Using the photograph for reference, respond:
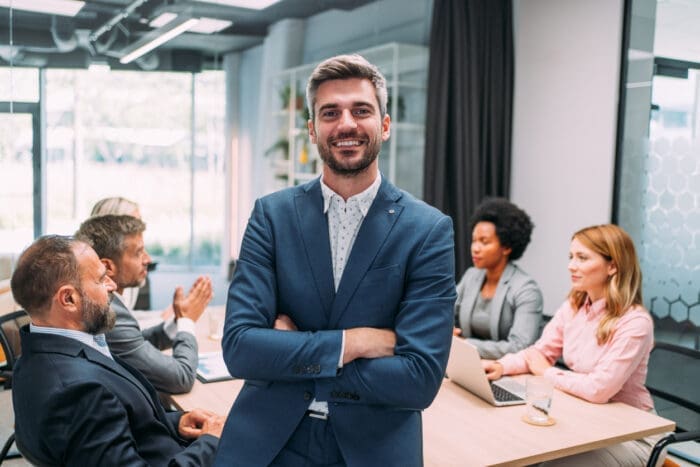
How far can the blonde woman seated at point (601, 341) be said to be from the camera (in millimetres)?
2203

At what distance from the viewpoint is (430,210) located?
1534 mm

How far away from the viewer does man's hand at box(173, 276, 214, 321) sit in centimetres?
251

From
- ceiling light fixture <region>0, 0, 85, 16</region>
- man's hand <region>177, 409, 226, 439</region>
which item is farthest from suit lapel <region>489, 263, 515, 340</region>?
ceiling light fixture <region>0, 0, 85, 16</region>

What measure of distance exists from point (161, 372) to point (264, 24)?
2952 mm

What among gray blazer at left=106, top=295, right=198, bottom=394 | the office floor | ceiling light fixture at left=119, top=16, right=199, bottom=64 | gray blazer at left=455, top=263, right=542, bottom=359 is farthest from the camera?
ceiling light fixture at left=119, top=16, right=199, bottom=64

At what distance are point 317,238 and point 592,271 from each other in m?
1.44

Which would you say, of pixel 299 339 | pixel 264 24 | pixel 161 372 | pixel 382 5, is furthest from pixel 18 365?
pixel 382 5

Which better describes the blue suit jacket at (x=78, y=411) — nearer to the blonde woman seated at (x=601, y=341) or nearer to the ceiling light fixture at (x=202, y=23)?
the blonde woman seated at (x=601, y=341)

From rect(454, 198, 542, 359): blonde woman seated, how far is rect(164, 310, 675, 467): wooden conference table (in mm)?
615

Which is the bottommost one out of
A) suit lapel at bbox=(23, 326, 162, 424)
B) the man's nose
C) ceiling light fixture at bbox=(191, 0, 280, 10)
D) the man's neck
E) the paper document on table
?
the paper document on table

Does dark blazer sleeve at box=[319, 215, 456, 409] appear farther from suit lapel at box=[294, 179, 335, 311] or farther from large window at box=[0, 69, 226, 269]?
large window at box=[0, 69, 226, 269]

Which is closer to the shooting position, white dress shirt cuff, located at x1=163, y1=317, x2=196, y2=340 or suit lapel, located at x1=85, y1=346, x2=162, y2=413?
suit lapel, located at x1=85, y1=346, x2=162, y2=413

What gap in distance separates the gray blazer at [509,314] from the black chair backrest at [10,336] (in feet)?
6.43

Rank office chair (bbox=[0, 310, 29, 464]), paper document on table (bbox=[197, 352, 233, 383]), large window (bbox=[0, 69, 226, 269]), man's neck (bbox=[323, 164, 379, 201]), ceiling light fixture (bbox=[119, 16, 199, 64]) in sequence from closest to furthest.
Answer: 1. man's neck (bbox=[323, 164, 379, 201])
2. paper document on table (bbox=[197, 352, 233, 383])
3. office chair (bbox=[0, 310, 29, 464])
4. large window (bbox=[0, 69, 226, 269])
5. ceiling light fixture (bbox=[119, 16, 199, 64])
